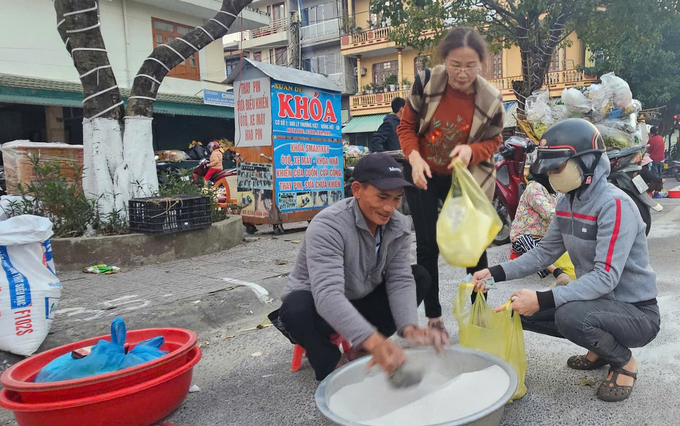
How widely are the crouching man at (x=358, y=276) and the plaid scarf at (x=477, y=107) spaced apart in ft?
2.14

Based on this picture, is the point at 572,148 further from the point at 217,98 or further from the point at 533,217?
the point at 217,98

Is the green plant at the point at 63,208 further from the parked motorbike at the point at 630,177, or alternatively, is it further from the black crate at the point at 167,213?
the parked motorbike at the point at 630,177

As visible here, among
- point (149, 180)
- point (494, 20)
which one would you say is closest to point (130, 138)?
point (149, 180)

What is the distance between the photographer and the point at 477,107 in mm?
2668

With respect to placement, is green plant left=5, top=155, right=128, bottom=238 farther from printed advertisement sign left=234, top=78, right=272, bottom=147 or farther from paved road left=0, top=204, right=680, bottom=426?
printed advertisement sign left=234, top=78, right=272, bottom=147

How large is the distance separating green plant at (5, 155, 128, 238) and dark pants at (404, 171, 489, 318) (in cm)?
351

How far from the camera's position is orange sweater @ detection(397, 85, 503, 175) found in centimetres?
269

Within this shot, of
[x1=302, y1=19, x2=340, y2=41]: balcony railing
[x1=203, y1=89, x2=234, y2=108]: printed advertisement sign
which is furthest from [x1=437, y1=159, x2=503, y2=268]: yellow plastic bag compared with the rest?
[x1=302, y1=19, x2=340, y2=41]: balcony railing

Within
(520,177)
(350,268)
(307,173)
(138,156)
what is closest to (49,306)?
(350,268)

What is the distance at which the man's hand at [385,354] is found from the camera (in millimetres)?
1759

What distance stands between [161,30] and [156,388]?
17.1 meters

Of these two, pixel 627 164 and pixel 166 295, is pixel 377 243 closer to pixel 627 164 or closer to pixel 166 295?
pixel 166 295

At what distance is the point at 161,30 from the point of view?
55.3ft

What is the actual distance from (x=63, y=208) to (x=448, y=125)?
13.8 feet
